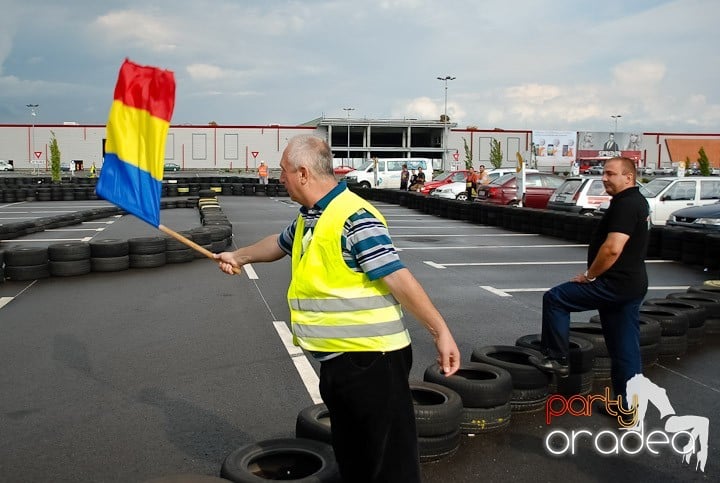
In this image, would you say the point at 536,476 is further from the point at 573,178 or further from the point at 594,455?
the point at 573,178

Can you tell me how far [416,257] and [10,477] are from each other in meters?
10.7

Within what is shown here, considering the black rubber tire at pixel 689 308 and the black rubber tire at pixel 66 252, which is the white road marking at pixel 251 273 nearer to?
the black rubber tire at pixel 66 252

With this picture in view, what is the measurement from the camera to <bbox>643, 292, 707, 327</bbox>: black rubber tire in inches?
269

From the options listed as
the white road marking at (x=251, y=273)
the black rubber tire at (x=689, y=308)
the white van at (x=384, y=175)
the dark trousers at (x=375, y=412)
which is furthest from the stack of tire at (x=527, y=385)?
the white van at (x=384, y=175)

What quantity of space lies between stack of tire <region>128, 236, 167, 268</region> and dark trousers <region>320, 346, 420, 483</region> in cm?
985

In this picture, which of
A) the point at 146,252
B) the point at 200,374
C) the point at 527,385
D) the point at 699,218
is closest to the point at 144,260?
the point at 146,252

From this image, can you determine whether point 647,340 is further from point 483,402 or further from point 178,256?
point 178,256

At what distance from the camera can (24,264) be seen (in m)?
10.8

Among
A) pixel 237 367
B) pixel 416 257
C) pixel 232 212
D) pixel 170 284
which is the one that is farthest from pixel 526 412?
pixel 232 212

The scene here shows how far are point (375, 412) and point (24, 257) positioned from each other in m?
9.70

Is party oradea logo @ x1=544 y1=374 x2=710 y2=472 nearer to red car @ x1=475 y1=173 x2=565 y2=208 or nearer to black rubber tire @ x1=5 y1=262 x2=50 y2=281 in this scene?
black rubber tire @ x1=5 y1=262 x2=50 y2=281

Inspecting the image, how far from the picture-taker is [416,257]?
46.2 ft

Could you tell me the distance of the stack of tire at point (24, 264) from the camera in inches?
422

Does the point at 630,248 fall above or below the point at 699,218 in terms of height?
above
